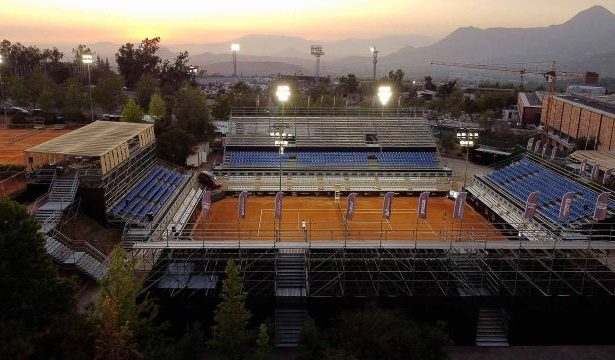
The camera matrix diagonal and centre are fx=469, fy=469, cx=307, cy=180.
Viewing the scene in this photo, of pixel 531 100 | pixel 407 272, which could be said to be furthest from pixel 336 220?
pixel 531 100

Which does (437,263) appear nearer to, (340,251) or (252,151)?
(340,251)

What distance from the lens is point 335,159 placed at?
4338 centimetres

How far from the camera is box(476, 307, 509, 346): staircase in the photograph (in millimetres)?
19859

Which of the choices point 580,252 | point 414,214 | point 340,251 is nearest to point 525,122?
point 414,214

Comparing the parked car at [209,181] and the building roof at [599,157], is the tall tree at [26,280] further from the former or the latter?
the building roof at [599,157]

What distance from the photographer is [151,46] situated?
83.0 m

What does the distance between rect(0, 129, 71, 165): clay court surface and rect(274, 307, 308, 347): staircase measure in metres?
25.1

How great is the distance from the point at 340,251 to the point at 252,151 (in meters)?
24.9

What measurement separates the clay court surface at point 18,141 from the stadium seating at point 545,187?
36.1 metres

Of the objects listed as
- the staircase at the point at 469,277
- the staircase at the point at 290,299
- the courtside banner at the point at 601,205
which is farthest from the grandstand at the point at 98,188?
the courtside banner at the point at 601,205

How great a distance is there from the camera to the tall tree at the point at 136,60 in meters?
81.7

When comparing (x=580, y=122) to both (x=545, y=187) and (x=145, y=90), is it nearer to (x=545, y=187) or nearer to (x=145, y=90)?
(x=545, y=187)

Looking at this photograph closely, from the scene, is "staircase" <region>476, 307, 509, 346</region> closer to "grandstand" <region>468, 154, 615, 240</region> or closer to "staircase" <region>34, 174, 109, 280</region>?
"grandstand" <region>468, 154, 615, 240</region>

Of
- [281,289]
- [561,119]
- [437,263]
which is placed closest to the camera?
[281,289]
